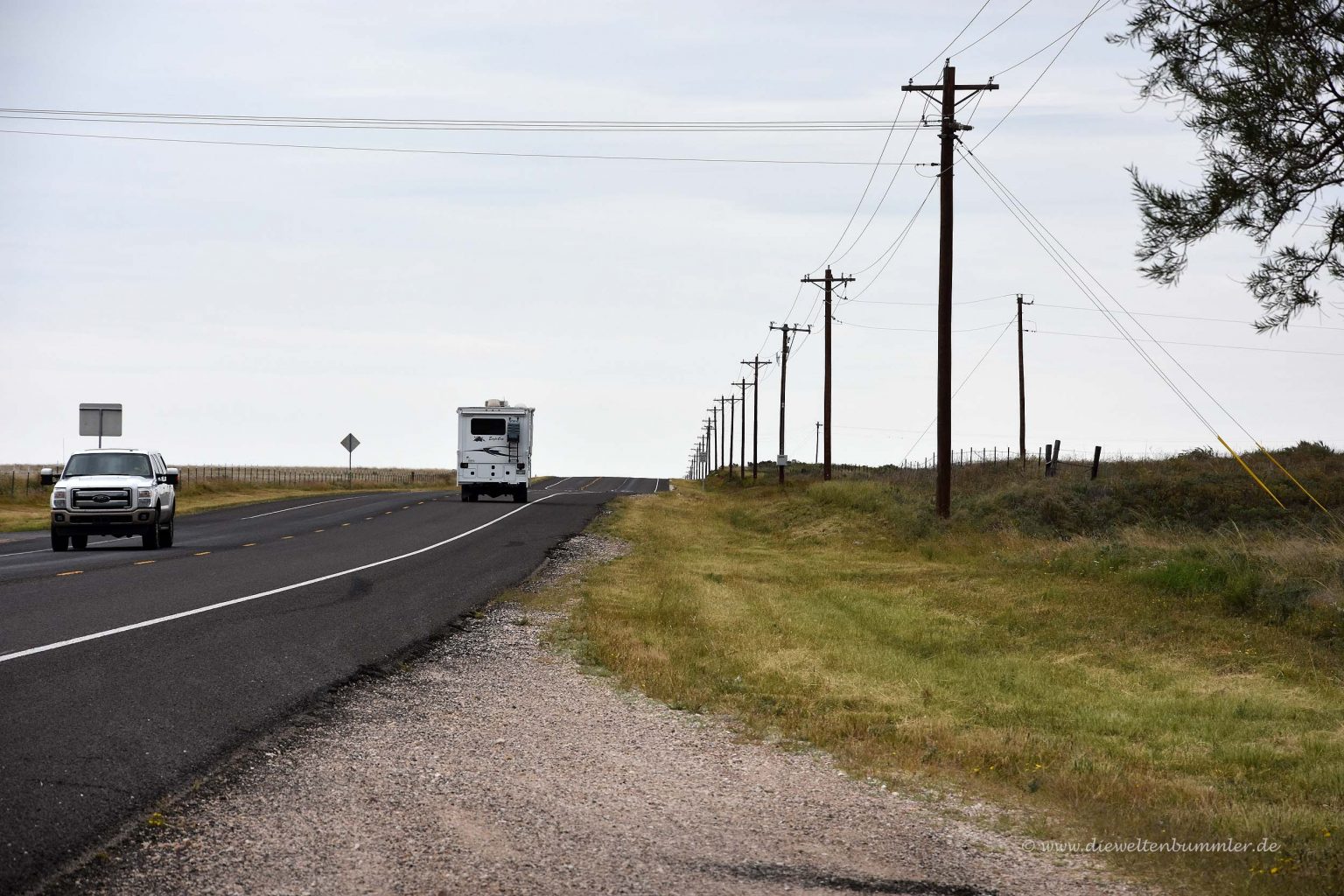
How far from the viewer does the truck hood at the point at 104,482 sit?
26.2 m

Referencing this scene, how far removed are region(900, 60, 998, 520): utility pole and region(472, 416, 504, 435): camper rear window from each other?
23.4 metres

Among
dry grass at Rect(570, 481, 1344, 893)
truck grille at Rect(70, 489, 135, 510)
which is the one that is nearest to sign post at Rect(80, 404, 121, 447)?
truck grille at Rect(70, 489, 135, 510)

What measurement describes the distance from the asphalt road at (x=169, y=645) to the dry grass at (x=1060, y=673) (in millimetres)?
2694

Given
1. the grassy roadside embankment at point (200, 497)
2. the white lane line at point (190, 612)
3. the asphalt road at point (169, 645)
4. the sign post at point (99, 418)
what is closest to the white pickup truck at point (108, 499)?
the asphalt road at point (169, 645)

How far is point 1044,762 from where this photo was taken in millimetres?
8578

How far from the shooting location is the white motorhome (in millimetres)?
48781

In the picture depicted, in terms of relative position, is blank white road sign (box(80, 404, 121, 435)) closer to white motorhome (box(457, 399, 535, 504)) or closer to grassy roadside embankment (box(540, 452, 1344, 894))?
white motorhome (box(457, 399, 535, 504))

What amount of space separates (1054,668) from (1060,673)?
10.8 inches

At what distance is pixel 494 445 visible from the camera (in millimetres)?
49281

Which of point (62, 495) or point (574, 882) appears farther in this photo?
point (62, 495)

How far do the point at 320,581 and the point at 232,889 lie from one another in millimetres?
14640

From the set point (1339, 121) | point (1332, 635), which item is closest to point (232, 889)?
point (1332, 635)

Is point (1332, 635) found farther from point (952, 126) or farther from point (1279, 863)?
point (952, 126)

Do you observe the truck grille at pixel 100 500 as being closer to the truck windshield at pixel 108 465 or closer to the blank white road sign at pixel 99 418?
the truck windshield at pixel 108 465
